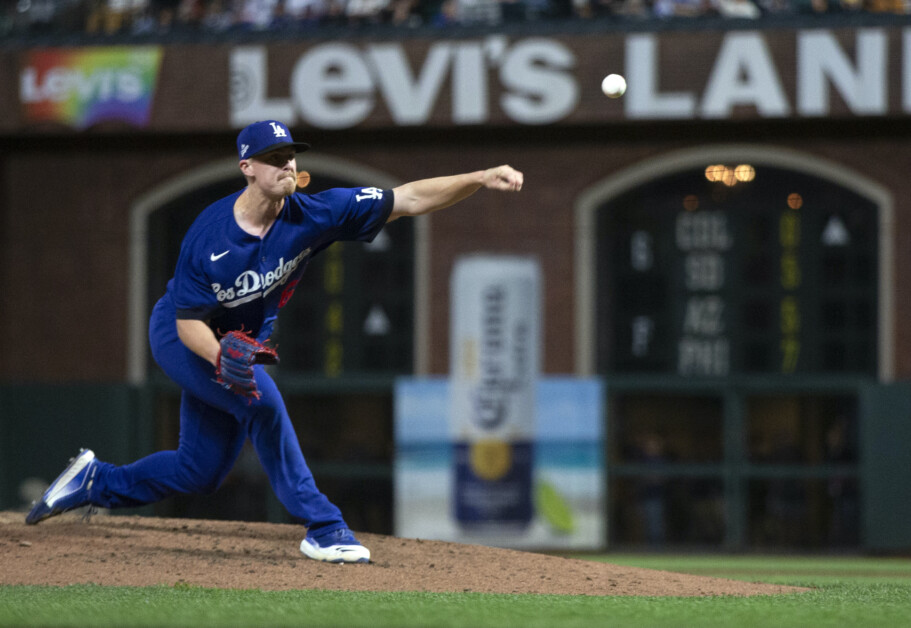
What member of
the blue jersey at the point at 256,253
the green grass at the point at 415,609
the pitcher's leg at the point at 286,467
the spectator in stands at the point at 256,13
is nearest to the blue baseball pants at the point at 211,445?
the pitcher's leg at the point at 286,467

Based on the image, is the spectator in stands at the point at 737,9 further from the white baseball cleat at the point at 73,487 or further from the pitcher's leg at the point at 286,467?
the white baseball cleat at the point at 73,487

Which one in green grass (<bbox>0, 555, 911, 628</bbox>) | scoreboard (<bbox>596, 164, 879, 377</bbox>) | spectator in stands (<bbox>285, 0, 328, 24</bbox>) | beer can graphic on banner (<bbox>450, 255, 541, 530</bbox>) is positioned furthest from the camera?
Result: spectator in stands (<bbox>285, 0, 328, 24</bbox>)

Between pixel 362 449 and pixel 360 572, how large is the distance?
897 cm

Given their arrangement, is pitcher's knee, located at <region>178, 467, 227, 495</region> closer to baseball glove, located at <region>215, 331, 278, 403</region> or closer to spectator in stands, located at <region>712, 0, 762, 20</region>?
baseball glove, located at <region>215, 331, 278, 403</region>

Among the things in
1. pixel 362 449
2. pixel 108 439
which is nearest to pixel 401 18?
pixel 362 449

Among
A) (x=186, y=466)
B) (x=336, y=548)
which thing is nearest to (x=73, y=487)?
(x=186, y=466)

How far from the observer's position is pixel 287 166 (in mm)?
6203

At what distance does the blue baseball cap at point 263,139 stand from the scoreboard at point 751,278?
8959 millimetres

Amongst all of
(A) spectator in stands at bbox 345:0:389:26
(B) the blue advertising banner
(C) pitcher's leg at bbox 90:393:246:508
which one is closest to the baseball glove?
(C) pitcher's leg at bbox 90:393:246:508

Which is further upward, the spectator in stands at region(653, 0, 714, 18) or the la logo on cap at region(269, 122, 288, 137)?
the spectator in stands at region(653, 0, 714, 18)

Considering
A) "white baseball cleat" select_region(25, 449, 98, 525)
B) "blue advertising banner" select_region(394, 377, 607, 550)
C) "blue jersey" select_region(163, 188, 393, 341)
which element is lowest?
"blue advertising banner" select_region(394, 377, 607, 550)

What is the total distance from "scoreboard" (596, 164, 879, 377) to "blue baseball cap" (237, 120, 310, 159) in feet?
29.4

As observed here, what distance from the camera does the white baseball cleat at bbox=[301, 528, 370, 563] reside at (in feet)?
21.4

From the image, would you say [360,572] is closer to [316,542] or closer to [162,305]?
[316,542]
